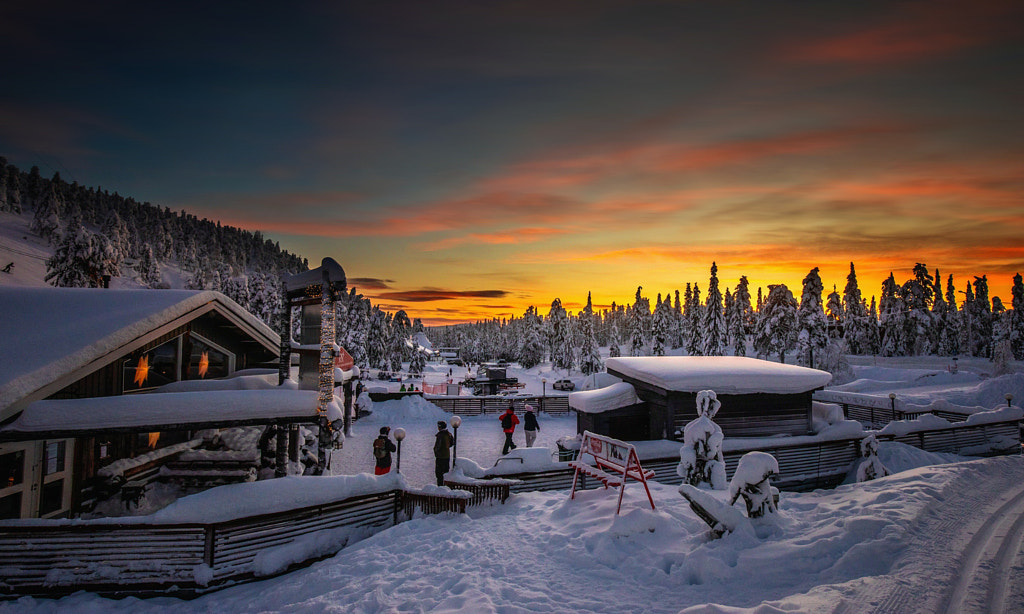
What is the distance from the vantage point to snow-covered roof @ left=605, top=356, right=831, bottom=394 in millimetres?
16797

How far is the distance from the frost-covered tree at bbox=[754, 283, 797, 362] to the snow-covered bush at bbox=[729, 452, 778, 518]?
45.6m

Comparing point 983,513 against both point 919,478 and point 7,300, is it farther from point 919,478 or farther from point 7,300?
point 7,300

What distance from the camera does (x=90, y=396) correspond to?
9414mm

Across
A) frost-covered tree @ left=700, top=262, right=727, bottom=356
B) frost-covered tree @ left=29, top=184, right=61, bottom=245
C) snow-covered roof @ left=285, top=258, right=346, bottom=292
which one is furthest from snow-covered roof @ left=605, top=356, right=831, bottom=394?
frost-covered tree @ left=29, top=184, right=61, bottom=245

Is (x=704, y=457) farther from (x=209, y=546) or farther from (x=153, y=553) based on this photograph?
(x=153, y=553)

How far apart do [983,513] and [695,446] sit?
5.16 metres

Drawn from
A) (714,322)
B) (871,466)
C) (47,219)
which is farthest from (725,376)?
(47,219)

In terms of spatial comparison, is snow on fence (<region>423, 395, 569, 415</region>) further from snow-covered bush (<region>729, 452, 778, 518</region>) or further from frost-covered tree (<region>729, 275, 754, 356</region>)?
frost-covered tree (<region>729, 275, 754, 356</region>)

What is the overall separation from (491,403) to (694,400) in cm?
1445

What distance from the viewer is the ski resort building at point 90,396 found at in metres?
7.82

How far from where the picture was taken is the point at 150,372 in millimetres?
11672

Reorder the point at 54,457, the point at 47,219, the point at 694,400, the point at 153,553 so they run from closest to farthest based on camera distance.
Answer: the point at 153,553 < the point at 54,457 < the point at 694,400 < the point at 47,219

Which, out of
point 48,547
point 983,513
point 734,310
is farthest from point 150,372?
point 734,310

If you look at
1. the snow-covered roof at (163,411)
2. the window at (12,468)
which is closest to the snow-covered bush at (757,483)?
the snow-covered roof at (163,411)
